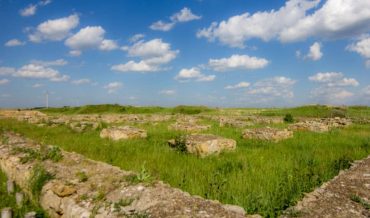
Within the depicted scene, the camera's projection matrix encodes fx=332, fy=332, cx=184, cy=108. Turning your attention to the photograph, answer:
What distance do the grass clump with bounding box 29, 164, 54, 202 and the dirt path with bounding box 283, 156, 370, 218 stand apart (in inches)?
186

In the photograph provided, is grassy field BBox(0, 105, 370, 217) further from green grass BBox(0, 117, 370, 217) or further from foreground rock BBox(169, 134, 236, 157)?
foreground rock BBox(169, 134, 236, 157)

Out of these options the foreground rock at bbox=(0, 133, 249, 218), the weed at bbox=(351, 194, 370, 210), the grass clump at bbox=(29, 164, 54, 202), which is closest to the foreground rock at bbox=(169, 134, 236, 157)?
the foreground rock at bbox=(0, 133, 249, 218)

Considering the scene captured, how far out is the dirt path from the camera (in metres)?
5.32

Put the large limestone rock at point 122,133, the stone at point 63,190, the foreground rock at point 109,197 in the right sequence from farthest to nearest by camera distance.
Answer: the large limestone rock at point 122,133
the stone at point 63,190
the foreground rock at point 109,197

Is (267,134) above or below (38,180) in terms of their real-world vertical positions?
above

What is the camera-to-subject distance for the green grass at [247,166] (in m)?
6.38

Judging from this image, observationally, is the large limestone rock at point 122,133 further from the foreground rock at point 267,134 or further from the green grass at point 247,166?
the foreground rock at point 267,134

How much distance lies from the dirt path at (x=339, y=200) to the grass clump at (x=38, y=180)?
15.5ft

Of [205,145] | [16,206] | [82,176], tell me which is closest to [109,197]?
[82,176]

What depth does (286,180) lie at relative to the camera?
7.50m

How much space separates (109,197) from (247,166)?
4.45 meters

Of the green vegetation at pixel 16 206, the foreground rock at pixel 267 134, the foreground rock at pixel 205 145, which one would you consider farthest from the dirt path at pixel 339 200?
the foreground rock at pixel 267 134

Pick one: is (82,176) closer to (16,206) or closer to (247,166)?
(16,206)

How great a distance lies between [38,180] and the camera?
22.3 ft
